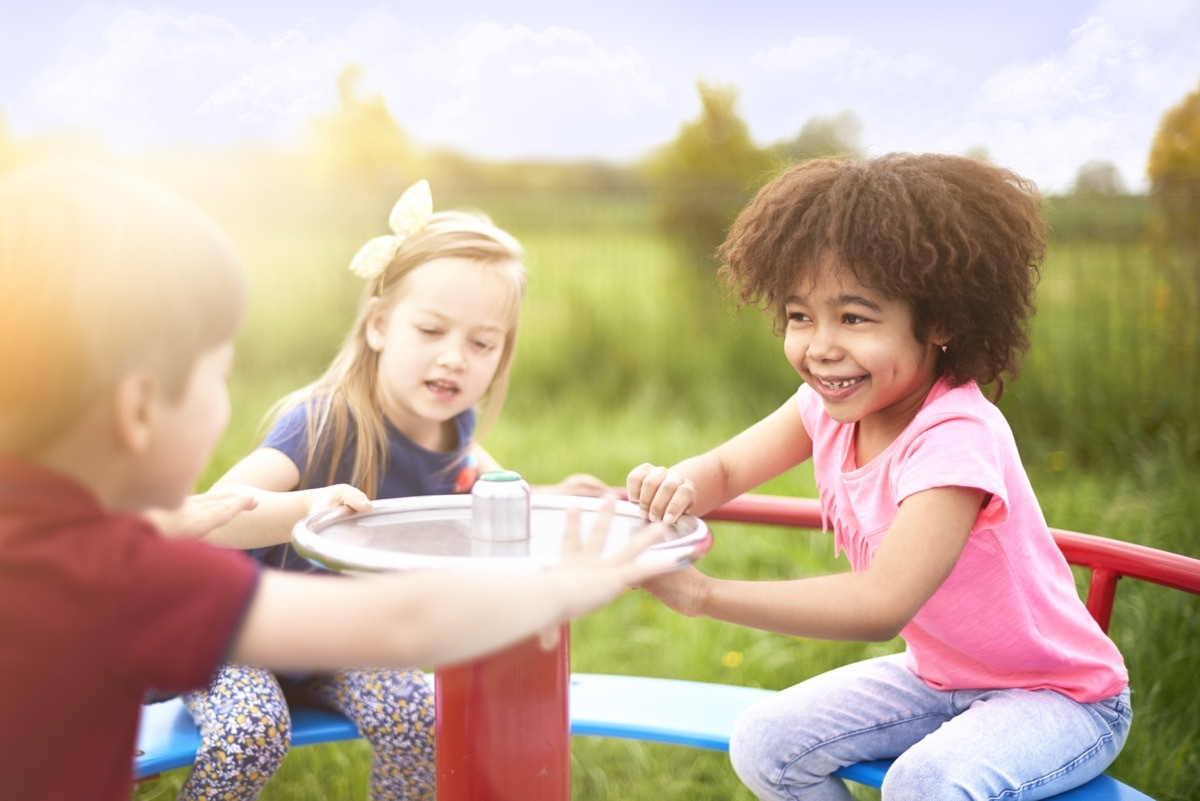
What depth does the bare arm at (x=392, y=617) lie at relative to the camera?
1.26m

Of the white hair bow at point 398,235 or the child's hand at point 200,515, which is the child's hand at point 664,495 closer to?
the child's hand at point 200,515

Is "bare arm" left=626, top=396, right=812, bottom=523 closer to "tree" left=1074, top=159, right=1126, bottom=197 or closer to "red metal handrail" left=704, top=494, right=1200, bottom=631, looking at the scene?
"red metal handrail" left=704, top=494, right=1200, bottom=631

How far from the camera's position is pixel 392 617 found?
1.28 m

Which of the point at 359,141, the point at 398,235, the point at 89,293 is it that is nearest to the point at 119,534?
the point at 89,293

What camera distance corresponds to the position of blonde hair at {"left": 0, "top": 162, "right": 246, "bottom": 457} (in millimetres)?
1212

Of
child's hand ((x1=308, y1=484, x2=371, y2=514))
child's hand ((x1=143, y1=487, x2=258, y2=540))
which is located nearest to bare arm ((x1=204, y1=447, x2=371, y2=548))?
child's hand ((x1=308, y1=484, x2=371, y2=514))

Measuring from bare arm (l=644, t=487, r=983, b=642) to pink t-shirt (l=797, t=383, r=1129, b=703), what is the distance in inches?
5.5

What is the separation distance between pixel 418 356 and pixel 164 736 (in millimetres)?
934

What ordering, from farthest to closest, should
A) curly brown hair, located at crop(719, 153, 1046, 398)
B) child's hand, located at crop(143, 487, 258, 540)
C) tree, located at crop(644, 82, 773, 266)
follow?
tree, located at crop(644, 82, 773, 266) < curly brown hair, located at crop(719, 153, 1046, 398) < child's hand, located at crop(143, 487, 258, 540)

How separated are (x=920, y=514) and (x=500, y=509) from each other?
682mm

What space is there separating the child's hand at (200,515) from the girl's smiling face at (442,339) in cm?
74

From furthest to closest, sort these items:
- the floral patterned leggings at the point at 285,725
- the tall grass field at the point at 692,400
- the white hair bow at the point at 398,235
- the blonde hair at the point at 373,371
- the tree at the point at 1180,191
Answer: the tree at the point at 1180,191, the tall grass field at the point at 692,400, the white hair bow at the point at 398,235, the blonde hair at the point at 373,371, the floral patterned leggings at the point at 285,725

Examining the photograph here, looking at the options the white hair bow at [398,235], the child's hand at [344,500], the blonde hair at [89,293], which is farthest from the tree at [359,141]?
the blonde hair at [89,293]

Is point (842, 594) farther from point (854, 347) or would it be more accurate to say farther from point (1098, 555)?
point (1098, 555)
